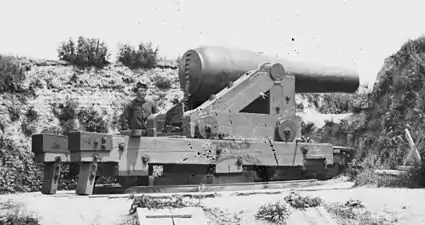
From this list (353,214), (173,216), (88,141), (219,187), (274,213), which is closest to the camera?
(173,216)

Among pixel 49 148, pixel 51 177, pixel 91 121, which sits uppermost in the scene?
pixel 91 121

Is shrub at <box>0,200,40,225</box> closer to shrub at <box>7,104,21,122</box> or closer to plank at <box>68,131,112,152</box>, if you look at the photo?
plank at <box>68,131,112,152</box>

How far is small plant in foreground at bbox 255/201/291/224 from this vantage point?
7891 mm

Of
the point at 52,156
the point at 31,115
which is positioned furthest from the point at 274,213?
the point at 31,115

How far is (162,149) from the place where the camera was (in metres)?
10.5

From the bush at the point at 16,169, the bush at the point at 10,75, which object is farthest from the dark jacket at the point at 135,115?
the bush at the point at 10,75

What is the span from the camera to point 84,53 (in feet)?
67.7

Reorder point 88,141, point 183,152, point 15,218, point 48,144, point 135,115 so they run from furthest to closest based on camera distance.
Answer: point 135,115
point 183,152
point 48,144
point 88,141
point 15,218

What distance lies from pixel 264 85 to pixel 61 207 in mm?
5135

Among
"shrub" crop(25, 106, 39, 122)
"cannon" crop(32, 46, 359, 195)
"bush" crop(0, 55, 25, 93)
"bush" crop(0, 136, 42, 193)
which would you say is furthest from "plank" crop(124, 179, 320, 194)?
"bush" crop(0, 55, 25, 93)

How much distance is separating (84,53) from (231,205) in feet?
43.4

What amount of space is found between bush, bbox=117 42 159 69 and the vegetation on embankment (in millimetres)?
30

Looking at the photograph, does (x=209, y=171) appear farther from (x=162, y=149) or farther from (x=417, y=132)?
(x=417, y=132)

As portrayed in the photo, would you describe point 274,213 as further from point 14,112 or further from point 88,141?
point 14,112
